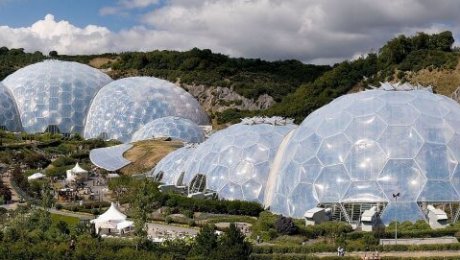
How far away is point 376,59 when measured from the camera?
80.7 meters

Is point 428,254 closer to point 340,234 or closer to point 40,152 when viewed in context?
point 340,234

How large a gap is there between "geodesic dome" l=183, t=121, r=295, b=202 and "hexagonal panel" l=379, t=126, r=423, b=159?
→ 25.1 feet

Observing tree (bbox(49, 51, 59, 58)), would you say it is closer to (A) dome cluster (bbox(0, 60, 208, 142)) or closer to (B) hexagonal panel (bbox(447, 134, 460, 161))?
(A) dome cluster (bbox(0, 60, 208, 142))

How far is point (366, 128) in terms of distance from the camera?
99.6 feet

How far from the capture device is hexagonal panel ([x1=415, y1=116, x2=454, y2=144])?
29.5m

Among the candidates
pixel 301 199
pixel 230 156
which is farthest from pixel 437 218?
pixel 230 156

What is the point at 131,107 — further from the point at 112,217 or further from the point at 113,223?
the point at 113,223

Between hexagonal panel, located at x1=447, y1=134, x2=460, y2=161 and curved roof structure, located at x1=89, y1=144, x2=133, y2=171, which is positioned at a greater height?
hexagonal panel, located at x1=447, y1=134, x2=460, y2=161

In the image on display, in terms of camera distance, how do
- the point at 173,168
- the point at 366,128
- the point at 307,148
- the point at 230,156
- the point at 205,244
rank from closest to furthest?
the point at 205,244 < the point at 366,128 < the point at 307,148 < the point at 230,156 < the point at 173,168

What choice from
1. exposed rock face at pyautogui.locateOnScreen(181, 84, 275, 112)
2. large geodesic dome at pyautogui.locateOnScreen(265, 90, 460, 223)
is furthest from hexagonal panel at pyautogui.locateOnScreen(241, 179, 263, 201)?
exposed rock face at pyautogui.locateOnScreen(181, 84, 275, 112)

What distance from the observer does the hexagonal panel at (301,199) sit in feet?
96.6

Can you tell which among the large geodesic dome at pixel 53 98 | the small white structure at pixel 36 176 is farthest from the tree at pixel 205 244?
the large geodesic dome at pixel 53 98

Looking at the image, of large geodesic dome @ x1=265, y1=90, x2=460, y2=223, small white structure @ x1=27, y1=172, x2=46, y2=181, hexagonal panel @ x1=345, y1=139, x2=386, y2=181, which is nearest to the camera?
large geodesic dome @ x1=265, y1=90, x2=460, y2=223

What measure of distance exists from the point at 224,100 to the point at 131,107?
28.5m
